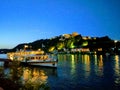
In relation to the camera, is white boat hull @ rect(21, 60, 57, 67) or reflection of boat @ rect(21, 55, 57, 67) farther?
reflection of boat @ rect(21, 55, 57, 67)

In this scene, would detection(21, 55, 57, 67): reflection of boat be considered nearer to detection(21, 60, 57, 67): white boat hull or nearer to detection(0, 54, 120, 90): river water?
detection(21, 60, 57, 67): white boat hull

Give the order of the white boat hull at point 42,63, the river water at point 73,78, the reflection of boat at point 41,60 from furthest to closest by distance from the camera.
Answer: the reflection of boat at point 41,60, the white boat hull at point 42,63, the river water at point 73,78

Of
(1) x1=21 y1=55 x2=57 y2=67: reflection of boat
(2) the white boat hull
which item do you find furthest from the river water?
(1) x1=21 y1=55 x2=57 y2=67: reflection of boat

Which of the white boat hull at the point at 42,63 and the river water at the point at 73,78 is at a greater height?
the white boat hull at the point at 42,63

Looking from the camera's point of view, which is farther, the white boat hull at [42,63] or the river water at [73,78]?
the white boat hull at [42,63]

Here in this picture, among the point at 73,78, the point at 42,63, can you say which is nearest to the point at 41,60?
the point at 42,63

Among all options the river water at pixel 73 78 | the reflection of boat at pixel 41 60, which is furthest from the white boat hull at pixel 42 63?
the river water at pixel 73 78

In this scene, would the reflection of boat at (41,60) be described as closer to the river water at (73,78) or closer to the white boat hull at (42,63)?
the white boat hull at (42,63)

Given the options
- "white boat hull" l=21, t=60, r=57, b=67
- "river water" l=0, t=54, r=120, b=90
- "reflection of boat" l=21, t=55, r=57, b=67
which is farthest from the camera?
"reflection of boat" l=21, t=55, r=57, b=67

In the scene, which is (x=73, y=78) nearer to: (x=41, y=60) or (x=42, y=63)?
(x=42, y=63)

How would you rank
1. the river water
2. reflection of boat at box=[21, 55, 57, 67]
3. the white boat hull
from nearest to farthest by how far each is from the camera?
the river water → the white boat hull → reflection of boat at box=[21, 55, 57, 67]

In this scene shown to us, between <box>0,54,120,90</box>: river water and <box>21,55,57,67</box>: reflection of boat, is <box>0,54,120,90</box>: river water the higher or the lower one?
the lower one

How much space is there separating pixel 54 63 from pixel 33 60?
11232 mm

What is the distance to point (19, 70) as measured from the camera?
25000mm
